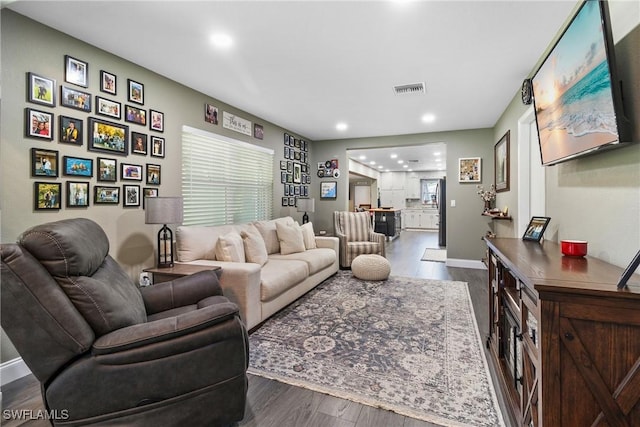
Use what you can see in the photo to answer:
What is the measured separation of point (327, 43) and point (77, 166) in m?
2.26

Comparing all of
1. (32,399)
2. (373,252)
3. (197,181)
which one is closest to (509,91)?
(373,252)

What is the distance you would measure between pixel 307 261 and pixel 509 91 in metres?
3.18

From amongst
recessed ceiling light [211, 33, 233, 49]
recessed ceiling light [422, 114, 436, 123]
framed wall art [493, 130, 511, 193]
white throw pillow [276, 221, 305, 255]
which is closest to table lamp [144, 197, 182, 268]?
recessed ceiling light [211, 33, 233, 49]

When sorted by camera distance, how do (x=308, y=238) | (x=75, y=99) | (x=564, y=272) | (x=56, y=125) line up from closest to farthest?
(x=564, y=272), (x=56, y=125), (x=75, y=99), (x=308, y=238)

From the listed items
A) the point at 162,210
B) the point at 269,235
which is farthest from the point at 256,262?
the point at 162,210

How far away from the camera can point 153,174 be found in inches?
119

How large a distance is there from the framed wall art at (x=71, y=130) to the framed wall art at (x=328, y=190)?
4.46 metres

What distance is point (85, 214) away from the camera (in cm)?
242

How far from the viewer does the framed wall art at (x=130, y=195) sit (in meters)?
2.73

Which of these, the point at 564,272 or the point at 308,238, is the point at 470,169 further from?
the point at 564,272

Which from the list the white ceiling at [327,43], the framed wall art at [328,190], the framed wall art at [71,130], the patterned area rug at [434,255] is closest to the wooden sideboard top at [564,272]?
the white ceiling at [327,43]

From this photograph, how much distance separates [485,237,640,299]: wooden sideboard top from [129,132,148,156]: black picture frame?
3.13 meters

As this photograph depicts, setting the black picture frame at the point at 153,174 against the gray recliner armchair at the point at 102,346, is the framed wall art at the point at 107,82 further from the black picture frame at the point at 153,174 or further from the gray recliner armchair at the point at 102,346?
the gray recliner armchair at the point at 102,346

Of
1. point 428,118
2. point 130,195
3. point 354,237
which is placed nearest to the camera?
point 130,195
